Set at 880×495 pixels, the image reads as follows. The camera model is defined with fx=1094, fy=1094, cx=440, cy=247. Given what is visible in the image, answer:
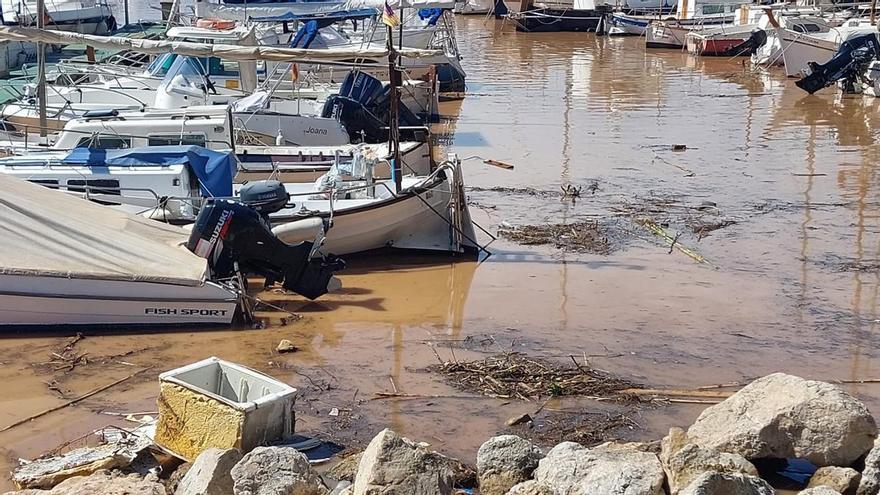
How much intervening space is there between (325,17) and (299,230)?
42.2 feet

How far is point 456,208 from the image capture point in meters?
15.6

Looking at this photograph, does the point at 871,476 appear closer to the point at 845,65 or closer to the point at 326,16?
the point at 326,16

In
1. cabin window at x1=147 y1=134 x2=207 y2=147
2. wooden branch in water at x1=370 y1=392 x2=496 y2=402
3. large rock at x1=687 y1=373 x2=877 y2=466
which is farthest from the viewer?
cabin window at x1=147 y1=134 x2=207 y2=147

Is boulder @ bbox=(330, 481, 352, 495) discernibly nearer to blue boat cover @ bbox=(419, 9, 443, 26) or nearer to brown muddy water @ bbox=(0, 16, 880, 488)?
brown muddy water @ bbox=(0, 16, 880, 488)

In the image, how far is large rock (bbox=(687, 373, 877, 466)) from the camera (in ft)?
25.9

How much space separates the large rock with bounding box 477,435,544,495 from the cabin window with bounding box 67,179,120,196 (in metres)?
8.36

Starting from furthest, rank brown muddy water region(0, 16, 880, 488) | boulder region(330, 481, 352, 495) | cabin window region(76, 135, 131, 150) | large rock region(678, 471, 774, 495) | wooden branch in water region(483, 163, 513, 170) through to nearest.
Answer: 1. wooden branch in water region(483, 163, 513, 170)
2. cabin window region(76, 135, 131, 150)
3. brown muddy water region(0, 16, 880, 488)
4. boulder region(330, 481, 352, 495)
5. large rock region(678, 471, 774, 495)

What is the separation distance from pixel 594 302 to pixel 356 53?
4466 millimetres

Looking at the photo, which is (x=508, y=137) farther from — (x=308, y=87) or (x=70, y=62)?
(x=70, y=62)

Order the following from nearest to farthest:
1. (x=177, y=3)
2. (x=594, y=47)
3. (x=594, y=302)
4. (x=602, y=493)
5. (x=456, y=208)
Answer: (x=602, y=493) < (x=594, y=302) < (x=456, y=208) < (x=177, y=3) < (x=594, y=47)

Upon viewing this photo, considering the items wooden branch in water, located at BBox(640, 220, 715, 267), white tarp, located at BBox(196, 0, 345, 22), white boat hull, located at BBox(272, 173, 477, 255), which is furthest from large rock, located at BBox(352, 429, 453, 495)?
white tarp, located at BBox(196, 0, 345, 22)

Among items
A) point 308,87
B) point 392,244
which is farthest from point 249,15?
point 392,244

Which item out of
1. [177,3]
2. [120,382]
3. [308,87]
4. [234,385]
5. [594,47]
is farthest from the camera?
[594,47]

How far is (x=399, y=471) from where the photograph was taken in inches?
281
